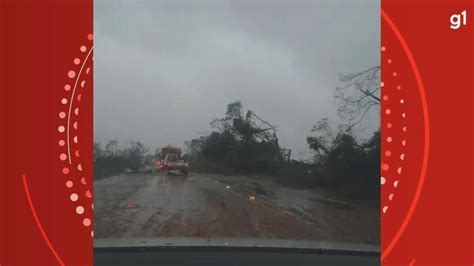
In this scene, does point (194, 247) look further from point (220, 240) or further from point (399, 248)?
point (399, 248)

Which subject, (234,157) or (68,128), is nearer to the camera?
(68,128)

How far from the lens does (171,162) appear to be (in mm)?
7652

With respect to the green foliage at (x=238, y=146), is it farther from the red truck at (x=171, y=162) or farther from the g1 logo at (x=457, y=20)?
the g1 logo at (x=457, y=20)

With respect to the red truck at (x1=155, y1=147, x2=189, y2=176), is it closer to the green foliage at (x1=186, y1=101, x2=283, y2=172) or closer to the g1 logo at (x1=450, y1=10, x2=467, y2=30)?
the green foliage at (x1=186, y1=101, x2=283, y2=172)

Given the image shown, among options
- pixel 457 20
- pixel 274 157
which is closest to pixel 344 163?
pixel 274 157

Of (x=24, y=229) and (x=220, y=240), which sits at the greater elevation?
(x=24, y=229)

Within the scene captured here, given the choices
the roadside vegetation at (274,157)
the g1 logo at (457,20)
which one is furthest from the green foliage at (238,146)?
the g1 logo at (457,20)

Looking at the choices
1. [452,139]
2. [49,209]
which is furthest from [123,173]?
[452,139]

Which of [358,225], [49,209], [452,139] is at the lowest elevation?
[358,225]

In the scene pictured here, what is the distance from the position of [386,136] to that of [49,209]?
1.75 meters

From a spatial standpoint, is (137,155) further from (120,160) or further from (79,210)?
(79,210)

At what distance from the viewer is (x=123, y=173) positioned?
732 centimetres

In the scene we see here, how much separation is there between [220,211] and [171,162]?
1077 millimetres

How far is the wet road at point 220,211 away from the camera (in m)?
7.18
